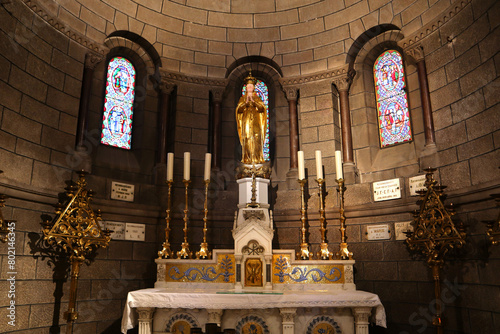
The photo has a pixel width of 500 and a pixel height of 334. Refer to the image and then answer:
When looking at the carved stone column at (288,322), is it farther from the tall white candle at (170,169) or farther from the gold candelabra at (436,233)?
the tall white candle at (170,169)

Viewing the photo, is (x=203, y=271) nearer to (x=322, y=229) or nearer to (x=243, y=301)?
(x=243, y=301)

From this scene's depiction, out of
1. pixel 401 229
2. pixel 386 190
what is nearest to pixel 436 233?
pixel 401 229

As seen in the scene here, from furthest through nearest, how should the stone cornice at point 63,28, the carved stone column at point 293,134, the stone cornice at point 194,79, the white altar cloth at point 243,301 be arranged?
the stone cornice at point 194,79 < the carved stone column at point 293,134 < the stone cornice at point 63,28 < the white altar cloth at point 243,301

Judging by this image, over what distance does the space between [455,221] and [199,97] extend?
5529 mm

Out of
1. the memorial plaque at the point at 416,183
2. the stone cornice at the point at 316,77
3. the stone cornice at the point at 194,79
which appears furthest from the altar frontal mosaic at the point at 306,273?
the stone cornice at the point at 194,79

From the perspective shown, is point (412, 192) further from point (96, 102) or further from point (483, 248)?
point (96, 102)

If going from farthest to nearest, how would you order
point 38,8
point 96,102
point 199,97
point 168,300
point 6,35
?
point 199,97 < point 96,102 < point 38,8 < point 6,35 < point 168,300

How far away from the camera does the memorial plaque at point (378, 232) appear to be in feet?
24.0

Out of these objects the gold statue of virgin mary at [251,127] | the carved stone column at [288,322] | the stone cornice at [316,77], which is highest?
the stone cornice at [316,77]

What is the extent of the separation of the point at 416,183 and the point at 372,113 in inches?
81.5

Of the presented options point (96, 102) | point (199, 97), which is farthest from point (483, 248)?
point (96, 102)

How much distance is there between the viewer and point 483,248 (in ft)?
19.3

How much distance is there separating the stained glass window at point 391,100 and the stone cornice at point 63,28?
5.61 meters

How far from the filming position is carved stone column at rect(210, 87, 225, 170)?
29.0ft
